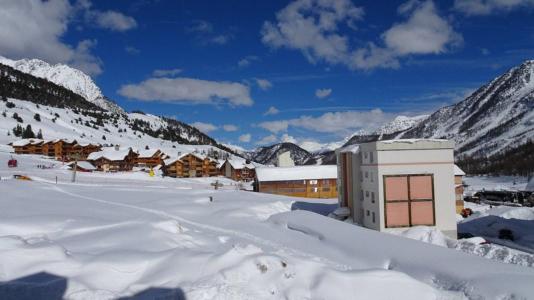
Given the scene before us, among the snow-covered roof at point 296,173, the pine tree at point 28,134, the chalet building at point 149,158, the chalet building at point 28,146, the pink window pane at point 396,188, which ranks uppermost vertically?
the pine tree at point 28,134

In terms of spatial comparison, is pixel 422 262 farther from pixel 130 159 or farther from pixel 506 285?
pixel 130 159

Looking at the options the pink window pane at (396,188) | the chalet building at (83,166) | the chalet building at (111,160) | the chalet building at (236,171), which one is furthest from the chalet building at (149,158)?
the pink window pane at (396,188)

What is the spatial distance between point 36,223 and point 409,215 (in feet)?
90.0

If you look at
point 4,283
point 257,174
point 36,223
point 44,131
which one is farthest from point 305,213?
point 44,131

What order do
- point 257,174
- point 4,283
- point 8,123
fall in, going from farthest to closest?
point 8,123
point 257,174
point 4,283

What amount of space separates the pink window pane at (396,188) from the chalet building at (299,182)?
36.1 m

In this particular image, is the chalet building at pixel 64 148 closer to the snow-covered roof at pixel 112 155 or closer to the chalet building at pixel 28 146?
the chalet building at pixel 28 146

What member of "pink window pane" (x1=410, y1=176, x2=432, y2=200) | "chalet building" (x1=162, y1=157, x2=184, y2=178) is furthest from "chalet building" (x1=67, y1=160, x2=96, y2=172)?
"pink window pane" (x1=410, y1=176, x2=432, y2=200)

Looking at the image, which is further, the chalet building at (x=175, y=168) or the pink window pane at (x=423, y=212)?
the chalet building at (x=175, y=168)

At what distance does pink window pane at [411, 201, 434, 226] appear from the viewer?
123 ft

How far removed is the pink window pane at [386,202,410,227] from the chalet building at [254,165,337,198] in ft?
119

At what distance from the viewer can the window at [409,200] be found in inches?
1454

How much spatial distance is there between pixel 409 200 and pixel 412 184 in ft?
4.40

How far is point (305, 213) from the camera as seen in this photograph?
38125 mm
